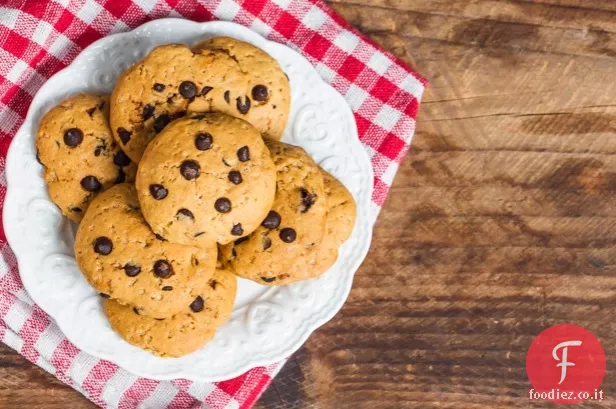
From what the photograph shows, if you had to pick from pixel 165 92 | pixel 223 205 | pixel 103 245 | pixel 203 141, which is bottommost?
pixel 103 245

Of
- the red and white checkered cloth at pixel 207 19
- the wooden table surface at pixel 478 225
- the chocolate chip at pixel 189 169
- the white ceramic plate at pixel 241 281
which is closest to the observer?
the chocolate chip at pixel 189 169

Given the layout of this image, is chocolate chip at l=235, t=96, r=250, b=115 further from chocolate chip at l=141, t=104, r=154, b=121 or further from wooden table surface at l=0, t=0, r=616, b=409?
wooden table surface at l=0, t=0, r=616, b=409

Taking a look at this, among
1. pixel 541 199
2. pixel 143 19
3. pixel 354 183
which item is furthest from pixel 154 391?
pixel 541 199

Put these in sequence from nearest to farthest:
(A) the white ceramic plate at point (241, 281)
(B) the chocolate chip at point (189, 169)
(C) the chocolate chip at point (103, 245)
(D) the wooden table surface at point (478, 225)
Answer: (B) the chocolate chip at point (189, 169), (C) the chocolate chip at point (103, 245), (A) the white ceramic plate at point (241, 281), (D) the wooden table surface at point (478, 225)

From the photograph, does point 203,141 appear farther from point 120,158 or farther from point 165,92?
point 120,158

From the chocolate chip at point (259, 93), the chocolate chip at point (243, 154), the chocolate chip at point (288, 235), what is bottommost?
the chocolate chip at point (288, 235)

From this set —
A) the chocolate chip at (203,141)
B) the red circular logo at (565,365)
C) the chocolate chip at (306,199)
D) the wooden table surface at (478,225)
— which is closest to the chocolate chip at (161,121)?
the chocolate chip at (203,141)

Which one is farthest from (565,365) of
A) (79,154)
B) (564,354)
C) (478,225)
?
(79,154)

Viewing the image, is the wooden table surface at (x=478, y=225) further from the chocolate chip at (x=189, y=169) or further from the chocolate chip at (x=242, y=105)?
the chocolate chip at (x=189, y=169)
